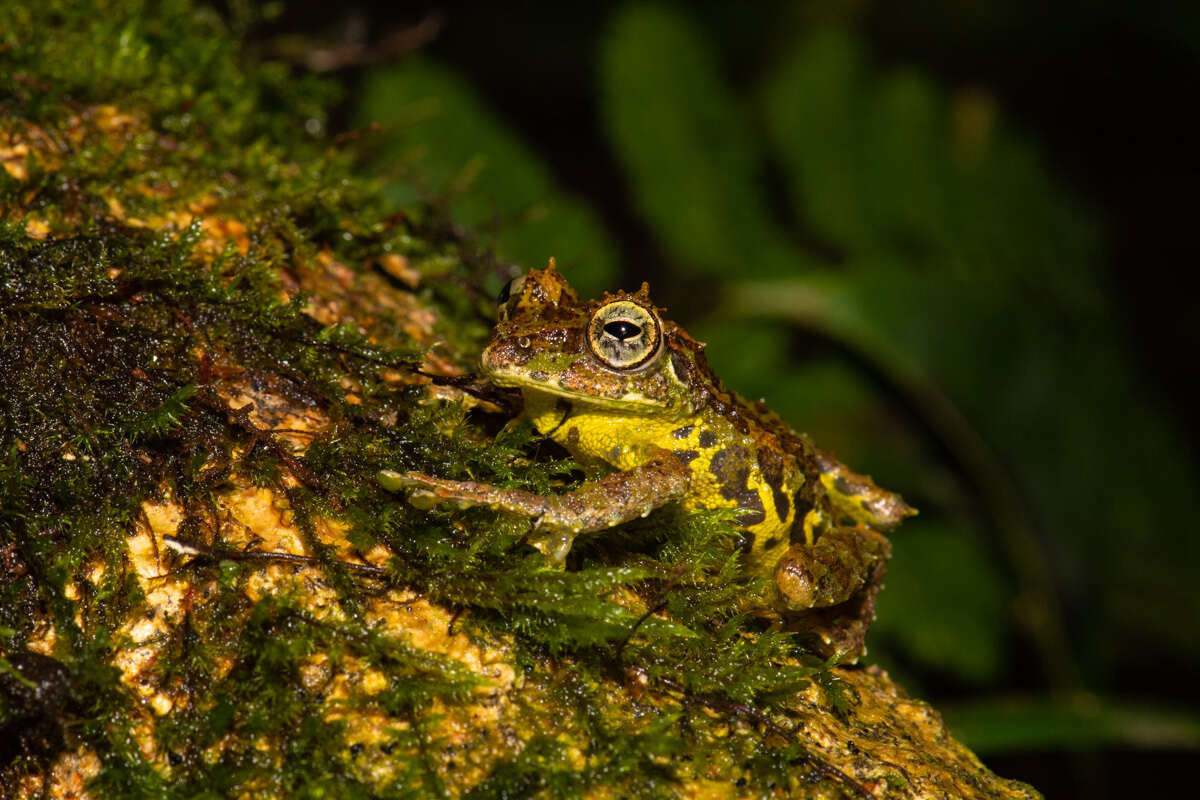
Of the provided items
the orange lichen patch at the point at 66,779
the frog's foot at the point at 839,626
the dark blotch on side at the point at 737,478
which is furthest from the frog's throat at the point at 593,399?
the orange lichen patch at the point at 66,779

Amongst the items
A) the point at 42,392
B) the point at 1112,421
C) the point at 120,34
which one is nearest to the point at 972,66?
the point at 1112,421

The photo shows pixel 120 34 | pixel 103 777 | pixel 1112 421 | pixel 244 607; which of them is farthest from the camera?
pixel 1112 421

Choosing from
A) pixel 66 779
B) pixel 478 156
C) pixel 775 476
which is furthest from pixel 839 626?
pixel 478 156

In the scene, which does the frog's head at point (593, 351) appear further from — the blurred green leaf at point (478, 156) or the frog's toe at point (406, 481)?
the blurred green leaf at point (478, 156)

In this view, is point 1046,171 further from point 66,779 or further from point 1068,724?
point 66,779

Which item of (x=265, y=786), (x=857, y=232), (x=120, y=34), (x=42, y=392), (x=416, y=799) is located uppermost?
(x=857, y=232)

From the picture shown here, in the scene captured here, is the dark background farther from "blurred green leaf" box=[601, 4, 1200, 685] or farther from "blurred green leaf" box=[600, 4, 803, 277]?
"blurred green leaf" box=[600, 4, 803, 277]

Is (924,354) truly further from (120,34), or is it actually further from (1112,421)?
(120,34)
